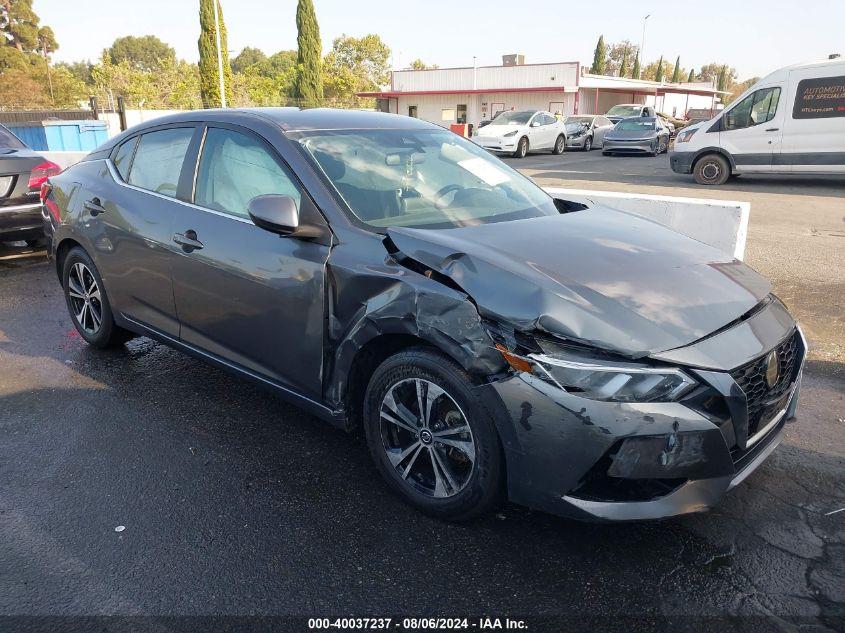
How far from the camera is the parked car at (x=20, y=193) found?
7426 millimetres

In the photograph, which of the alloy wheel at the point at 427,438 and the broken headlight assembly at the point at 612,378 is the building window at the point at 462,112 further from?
the broken headlight assembly at the point at 612,378

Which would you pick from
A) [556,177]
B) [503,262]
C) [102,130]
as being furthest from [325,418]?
[102,130]

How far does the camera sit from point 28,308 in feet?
20.1

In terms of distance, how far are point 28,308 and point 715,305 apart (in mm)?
5923

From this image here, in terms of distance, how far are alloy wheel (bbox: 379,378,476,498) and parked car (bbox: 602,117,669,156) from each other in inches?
901

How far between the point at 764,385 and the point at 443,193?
1800mm

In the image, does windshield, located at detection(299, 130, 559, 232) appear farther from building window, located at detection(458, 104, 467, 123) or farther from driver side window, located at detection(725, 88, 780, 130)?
building window, located at detection(458, 104, 467, 123)

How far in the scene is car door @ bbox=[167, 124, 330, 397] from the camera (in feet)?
10.3

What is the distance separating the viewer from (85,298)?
192 inches

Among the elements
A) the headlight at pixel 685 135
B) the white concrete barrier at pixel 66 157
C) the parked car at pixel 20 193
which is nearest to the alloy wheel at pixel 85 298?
the parked car at pixel 20 193

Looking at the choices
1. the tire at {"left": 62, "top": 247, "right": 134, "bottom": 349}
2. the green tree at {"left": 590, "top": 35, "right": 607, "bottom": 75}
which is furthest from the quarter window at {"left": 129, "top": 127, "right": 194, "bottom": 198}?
the green tree at {"left": 590, "top": 35, "right": 607, "bottom": 75}

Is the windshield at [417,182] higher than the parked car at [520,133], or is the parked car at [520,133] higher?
the windshield at [417,182]

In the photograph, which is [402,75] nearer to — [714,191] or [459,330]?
[714,191]

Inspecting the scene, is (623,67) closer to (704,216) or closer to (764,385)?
(704,216)
